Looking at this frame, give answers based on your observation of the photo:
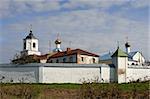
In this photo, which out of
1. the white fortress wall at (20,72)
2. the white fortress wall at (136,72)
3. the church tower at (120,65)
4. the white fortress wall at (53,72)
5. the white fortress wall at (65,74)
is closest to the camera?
the white fortress wall at (20,72)

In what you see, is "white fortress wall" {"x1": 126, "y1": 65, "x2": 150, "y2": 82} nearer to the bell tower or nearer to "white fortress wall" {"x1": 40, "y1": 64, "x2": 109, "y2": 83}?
"white fortress wall" {"x1": 40, "y1": 64, "x2": 109, "y2": 83}

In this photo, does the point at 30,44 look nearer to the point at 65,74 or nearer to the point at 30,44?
the point at 30,44

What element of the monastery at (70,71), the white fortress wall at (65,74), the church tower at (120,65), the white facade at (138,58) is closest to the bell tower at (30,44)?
the white facade at (138,58)

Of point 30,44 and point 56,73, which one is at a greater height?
point 30,44

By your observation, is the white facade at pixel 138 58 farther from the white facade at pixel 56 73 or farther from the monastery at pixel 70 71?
the white facade at pixel 56 73

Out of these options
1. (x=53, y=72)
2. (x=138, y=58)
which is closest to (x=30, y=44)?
(x=138, y=58)

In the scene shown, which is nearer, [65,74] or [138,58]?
[65,74]

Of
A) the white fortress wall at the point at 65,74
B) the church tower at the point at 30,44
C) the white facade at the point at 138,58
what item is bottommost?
the white fortress wall at the point at 65,74

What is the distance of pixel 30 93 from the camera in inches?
308

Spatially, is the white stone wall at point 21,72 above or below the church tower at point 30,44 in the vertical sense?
below

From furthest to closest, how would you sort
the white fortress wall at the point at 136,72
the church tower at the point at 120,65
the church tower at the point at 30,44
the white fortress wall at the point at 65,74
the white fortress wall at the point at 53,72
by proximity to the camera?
the church tower at the point at 30,44 < the white fortress wall at the point at 136,72 < the church tower at the point at 120,65 < the white fortress wall at the point at 65,74 < the white fortress wall at the point at 53,72

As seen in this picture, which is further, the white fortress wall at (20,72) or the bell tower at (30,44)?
the bell tower at (30,44)

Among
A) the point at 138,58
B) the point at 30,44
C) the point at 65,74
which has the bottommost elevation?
the point at 65,74

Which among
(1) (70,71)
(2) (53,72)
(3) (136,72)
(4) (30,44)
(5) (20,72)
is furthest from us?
(4) (30,44)
